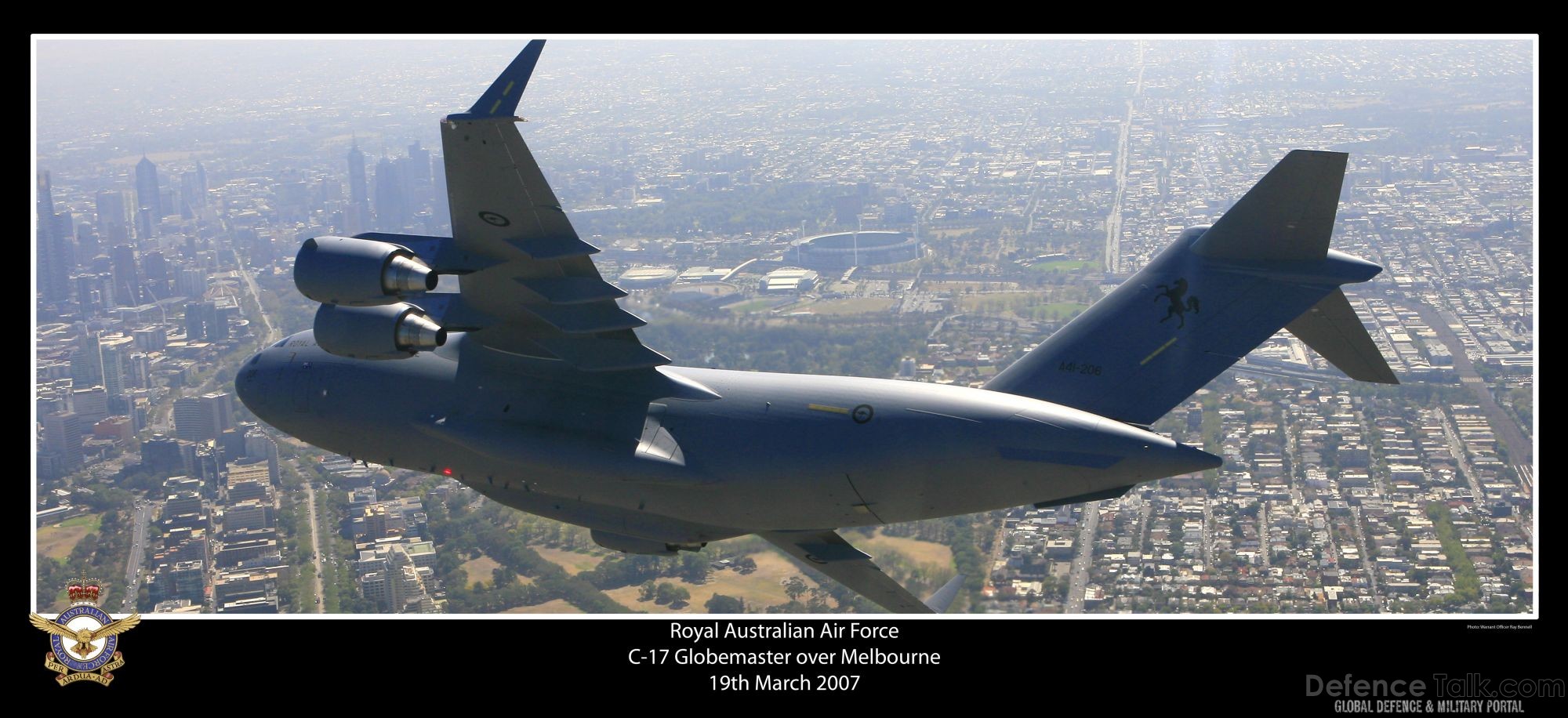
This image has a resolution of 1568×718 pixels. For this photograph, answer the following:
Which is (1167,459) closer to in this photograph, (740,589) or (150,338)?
(740,589)

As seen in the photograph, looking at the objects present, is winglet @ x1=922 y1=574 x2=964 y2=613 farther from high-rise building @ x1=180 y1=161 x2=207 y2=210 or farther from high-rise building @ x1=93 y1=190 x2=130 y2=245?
high-rise building @ x1=180 y1=161 x2=207 y2=210

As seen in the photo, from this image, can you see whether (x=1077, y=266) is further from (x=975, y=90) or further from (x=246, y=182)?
(x=246, y=182)

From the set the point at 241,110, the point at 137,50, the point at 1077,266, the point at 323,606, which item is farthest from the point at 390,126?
the point at 323,606

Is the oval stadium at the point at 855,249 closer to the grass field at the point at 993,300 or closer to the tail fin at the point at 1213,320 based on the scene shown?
the grass field at the point at 993,300

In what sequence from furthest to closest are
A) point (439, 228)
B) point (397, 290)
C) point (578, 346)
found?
point (439, 228)
point (578, 346)
point (397, 290)

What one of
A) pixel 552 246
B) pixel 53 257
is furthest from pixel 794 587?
pixel 53 257
